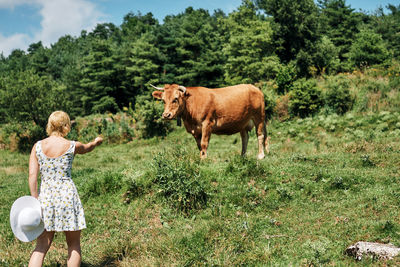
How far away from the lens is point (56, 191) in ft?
12.7

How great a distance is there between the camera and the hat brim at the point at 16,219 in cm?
367

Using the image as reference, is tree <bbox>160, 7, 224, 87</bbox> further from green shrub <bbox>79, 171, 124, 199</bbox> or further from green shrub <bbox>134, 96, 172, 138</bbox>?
green shrub <bbox>79, 171, 124, 199</bbox>

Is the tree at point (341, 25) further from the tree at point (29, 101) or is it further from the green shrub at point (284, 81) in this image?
the tree at point (29, 101)

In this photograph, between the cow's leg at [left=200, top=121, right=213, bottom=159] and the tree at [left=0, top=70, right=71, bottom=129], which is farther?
the tree at [left=0, top=70, right=71, bottom=129]

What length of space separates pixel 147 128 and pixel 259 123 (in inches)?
433

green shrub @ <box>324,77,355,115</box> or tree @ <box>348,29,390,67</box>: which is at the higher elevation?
tree @ <box>348,29,390,67</box>

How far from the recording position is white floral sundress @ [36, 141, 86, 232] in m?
3.80

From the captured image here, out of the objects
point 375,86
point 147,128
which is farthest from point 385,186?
point 147,128

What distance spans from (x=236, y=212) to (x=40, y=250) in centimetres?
328

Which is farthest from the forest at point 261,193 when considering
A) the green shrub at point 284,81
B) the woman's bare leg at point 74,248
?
the green shrub at point 284,81

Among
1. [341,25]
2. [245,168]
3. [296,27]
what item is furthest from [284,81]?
[341,25]

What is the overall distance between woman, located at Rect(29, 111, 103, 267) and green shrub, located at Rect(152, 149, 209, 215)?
96.0 inches

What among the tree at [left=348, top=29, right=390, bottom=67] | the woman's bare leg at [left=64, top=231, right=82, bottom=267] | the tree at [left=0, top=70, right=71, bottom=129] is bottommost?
the woman's bare leg at [left=64, top=231, right=82, bottom=267]

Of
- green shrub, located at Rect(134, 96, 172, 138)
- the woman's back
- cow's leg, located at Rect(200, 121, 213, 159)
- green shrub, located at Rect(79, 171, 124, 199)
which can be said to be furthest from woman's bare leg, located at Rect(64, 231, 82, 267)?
green shrub, located at Rect(134, 96, 172, 138)
